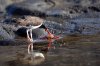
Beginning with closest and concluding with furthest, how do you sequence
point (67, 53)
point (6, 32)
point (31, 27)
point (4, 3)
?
point (67, 53)
point (31, 27)
point (6, 32)
point (4, 3)

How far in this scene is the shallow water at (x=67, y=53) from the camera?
9.09m

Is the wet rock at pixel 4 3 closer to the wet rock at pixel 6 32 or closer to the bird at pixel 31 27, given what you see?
the wet rock at pixel 6 32

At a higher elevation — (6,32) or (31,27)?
(31,27)

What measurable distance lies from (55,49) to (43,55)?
851 mm

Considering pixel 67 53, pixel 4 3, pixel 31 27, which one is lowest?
pixel 67 53

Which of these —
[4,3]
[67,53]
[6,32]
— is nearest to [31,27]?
[6,32]

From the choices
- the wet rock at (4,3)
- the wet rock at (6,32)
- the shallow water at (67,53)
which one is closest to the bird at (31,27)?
the wet rock at (6,32)

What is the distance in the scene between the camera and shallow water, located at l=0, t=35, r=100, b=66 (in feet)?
29.8

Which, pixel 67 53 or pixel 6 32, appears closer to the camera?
pixel 67 53

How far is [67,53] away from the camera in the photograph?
10172 mm

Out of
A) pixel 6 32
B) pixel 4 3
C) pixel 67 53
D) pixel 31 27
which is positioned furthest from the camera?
pixel 4 3

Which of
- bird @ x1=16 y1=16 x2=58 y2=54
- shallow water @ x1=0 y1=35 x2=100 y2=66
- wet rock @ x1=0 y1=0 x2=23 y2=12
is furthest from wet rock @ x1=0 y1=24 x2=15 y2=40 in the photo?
wet rock @ x1=0 y1=0 x2=23 y2=12

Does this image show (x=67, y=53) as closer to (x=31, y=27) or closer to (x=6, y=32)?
(x=31, y=27)

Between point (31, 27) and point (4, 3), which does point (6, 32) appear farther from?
point (4, 3)
